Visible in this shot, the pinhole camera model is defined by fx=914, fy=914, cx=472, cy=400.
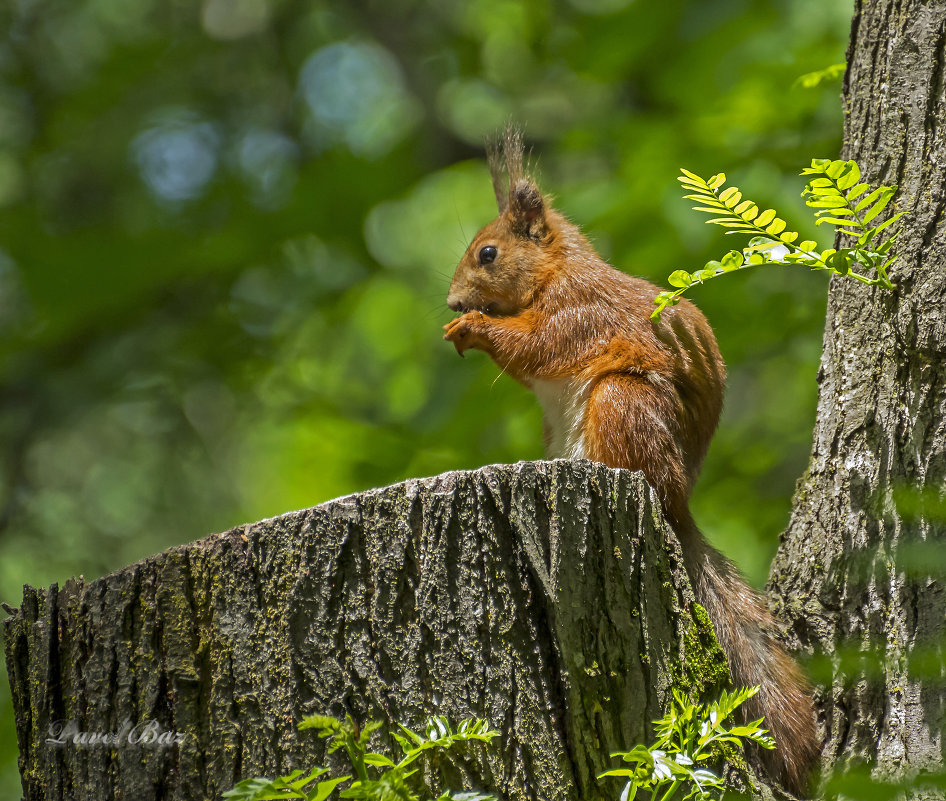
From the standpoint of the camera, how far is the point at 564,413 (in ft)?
9.63

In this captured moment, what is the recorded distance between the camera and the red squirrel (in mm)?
2281

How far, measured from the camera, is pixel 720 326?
12.6ft

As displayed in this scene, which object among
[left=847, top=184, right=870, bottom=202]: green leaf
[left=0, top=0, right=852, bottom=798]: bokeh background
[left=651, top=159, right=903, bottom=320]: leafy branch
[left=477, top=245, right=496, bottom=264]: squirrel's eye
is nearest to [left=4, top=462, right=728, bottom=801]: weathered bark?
[left=651, top=159, right=903, bottom=320]: leafy branch

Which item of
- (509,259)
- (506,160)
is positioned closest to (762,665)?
(509,259)

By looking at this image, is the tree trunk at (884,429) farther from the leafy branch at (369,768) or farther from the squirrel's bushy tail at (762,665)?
the leafy branch at (369,768)

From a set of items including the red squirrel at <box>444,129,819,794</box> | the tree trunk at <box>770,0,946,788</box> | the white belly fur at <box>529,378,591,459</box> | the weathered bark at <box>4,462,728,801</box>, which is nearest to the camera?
the weathered bark at <box>4,462,728,801</box>

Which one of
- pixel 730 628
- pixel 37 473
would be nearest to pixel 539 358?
pixel 730 628

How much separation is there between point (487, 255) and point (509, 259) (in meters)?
0.10

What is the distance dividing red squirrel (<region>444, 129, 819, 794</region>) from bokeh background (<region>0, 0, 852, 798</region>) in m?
0.55

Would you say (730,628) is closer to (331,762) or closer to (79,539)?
(331,762)

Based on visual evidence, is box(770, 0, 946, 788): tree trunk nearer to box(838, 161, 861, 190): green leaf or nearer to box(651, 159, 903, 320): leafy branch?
box(651, 159, 903, 320): leafy branch

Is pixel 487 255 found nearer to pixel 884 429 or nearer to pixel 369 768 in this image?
pixel 884 429

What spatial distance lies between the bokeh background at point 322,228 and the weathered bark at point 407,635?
5.98 feet

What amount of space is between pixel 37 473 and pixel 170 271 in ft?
14.0
